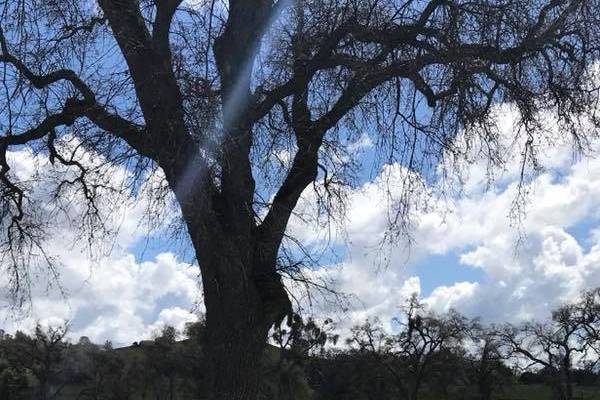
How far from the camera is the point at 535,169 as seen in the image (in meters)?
8.14

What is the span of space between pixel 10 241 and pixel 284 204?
13.4ft

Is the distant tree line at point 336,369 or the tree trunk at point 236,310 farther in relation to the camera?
the distant tree line at point 336,369

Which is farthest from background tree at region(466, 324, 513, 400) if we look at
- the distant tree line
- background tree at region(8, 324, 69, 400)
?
background tree at region(8, 324, 69, 400)

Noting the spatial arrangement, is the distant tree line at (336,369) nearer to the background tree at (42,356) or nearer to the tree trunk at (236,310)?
the background tree at (42,356)

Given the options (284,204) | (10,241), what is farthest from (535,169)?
(10,241)

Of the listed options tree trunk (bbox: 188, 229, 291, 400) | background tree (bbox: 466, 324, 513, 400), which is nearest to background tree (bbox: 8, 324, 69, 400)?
background tree (bbox: 466, 324, 513, 400)

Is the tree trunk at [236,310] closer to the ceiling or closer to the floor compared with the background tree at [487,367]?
closer to the floor

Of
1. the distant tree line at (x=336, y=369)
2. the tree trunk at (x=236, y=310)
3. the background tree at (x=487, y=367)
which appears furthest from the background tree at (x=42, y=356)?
the tree trunk at (x=236, y=310)

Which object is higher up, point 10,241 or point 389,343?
point 389,343

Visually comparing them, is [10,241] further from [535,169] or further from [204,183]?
[535,169]

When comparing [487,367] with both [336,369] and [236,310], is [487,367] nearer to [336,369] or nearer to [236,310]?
[336,369]

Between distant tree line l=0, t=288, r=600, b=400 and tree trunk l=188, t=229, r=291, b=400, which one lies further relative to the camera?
distant tree line l=0, t=288, r=600, b=400

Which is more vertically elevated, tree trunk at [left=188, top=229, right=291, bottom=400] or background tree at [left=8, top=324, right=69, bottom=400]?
background tree at [left=8, top=324, right=69, bottom=400]

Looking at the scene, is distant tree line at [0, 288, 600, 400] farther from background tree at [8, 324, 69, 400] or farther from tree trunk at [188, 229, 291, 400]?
tree trunk at [188, 229, 291, 400]
